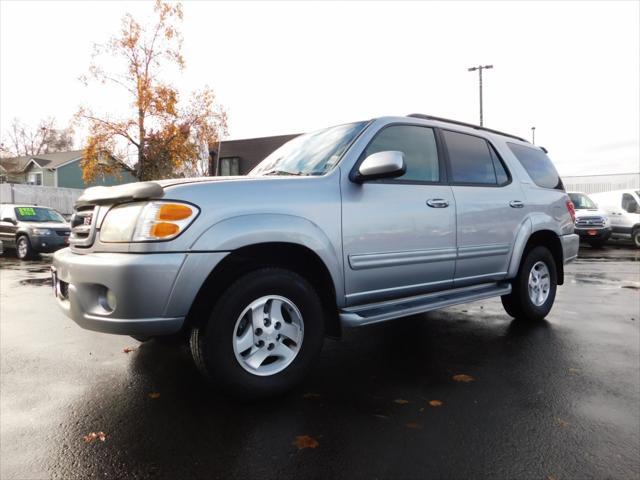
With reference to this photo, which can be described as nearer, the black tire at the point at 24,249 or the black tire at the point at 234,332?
the black tire at the point at 234,332

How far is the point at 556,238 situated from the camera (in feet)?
17.2

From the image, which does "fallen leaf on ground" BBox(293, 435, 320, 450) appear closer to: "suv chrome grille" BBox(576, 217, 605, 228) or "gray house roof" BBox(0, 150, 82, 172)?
"suv chrome grille" BBox(576, 217, 605, 228)

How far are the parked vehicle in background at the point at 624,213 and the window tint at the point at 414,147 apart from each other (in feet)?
48.6

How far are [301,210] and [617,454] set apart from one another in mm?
2210

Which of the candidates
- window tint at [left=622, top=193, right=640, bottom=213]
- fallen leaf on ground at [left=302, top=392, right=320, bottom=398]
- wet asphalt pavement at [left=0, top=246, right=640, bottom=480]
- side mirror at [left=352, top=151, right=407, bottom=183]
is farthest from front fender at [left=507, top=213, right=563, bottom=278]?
window tint at [left=622, top=193, right=640, bottom=213]

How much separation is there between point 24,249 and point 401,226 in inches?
492

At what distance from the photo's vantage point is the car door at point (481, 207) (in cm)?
416

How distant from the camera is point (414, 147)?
4.01 metres

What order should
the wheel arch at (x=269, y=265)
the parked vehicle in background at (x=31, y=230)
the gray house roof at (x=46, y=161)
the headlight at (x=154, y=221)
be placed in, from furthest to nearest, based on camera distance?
the gray house roof at (x=46, y=161) < the parked vehicle in background at (x=31, y=230) < the wheel arch at (x=269, y=265) < the headlight at (x=154, y=221)

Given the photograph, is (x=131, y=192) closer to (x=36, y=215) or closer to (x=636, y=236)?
(x=36, y=215)

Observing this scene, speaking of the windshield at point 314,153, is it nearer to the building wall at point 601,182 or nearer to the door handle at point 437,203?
the door handle at point 437,203

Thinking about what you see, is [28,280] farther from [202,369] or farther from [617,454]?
[617,454]

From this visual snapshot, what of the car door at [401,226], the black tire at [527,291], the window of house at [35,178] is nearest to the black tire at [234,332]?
the car door at [401,226]

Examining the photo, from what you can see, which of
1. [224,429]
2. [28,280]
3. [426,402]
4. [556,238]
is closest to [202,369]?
[224,429]
